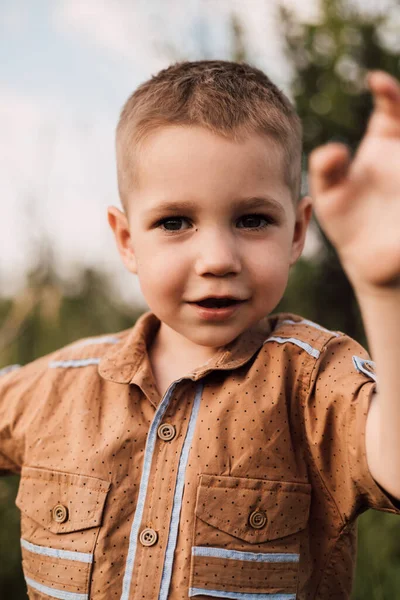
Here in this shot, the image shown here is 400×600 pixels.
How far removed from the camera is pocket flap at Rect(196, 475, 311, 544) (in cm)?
161

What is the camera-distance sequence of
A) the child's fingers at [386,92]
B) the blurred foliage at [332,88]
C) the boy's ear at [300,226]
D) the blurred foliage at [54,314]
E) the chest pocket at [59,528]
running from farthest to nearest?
the blurred foliage at [54,314], the blurred foliage at [332,88], the boy's ear at [300,226], the chest pocket at [59,528], the child's fingers at [386,92]

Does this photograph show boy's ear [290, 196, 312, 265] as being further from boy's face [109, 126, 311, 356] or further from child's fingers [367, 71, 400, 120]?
child's fingers [367, 71, 400, 120]

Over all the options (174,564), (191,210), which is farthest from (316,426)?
(191,210)

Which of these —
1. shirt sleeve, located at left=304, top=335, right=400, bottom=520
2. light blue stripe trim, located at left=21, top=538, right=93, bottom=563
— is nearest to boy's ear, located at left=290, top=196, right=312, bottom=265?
shirt sleeve, located at left=304, top=335, right=400, bottom=520

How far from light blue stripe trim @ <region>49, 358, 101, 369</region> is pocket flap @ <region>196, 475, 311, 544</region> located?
1.70ft

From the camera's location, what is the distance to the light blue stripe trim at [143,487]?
1.64 metres

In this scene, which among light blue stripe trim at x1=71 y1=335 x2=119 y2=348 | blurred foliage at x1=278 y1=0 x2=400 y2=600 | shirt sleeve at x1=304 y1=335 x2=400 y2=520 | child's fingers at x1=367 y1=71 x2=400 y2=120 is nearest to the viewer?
child's fingers at x1=367 y1=71 x2=400 y2=120

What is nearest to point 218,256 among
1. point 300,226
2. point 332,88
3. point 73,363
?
point 300,226

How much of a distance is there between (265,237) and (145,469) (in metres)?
0.63

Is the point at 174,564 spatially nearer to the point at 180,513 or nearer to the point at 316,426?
the point at 180,513

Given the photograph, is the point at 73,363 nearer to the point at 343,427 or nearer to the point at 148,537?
the point at 148,537

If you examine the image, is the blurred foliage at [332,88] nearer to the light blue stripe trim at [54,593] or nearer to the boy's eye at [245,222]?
the boy's eye at [245,222]

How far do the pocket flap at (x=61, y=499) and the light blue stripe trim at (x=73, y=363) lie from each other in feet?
0.99

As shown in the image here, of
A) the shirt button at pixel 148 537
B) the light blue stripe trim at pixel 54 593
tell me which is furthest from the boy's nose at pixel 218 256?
the light blue stripe trim at pixel 54 593
